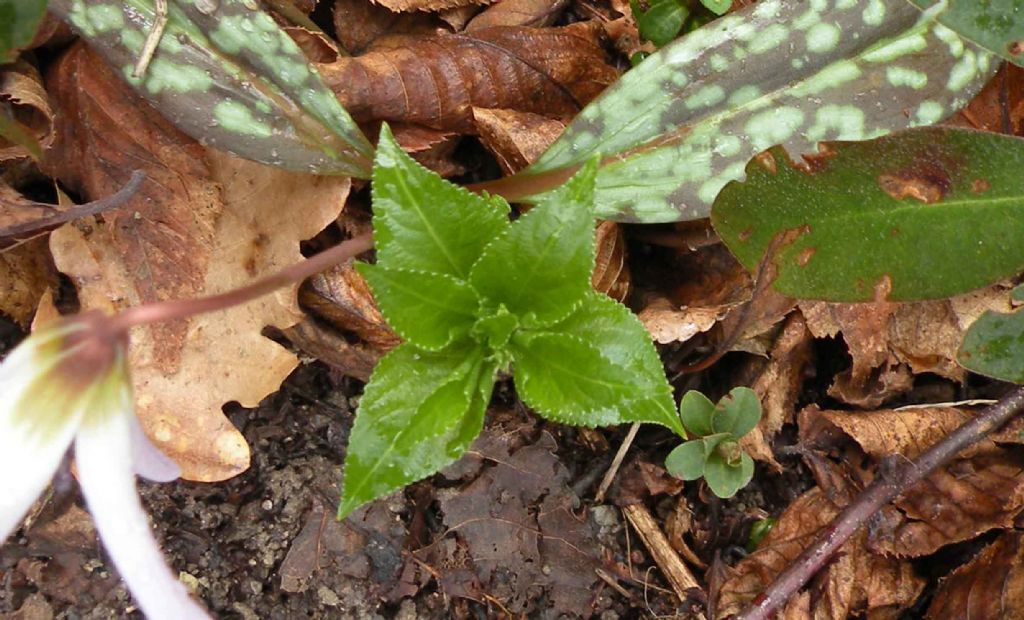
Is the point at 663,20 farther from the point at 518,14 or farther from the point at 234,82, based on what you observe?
the point at 234,82

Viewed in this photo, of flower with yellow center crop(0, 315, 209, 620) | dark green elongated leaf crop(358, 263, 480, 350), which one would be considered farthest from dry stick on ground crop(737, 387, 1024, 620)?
flower with yellow center crop(0, 315, 209, 620)

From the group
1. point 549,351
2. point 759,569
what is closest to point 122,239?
point 549,351

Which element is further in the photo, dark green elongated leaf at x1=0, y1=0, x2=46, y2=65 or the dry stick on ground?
the dry stick on ground

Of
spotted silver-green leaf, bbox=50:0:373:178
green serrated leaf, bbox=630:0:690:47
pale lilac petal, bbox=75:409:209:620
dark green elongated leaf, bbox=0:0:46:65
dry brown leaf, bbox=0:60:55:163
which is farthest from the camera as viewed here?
green serrated leaf, bbox=630:0:690:47

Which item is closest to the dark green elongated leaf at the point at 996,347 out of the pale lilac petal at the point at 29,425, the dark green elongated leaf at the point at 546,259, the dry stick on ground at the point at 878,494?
the dry stick on ground at the point at 878,494

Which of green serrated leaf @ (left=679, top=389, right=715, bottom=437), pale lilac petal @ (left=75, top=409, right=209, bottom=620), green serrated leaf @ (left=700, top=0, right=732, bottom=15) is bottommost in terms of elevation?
green serrated leaf @ (left=679, top=389, right=715, bottom=437)

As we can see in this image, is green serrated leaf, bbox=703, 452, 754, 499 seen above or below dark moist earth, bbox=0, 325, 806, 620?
above

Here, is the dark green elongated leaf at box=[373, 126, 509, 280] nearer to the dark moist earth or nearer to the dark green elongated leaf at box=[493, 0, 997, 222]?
the dark green elongated leaf at box=[493, 0, 997, 222]

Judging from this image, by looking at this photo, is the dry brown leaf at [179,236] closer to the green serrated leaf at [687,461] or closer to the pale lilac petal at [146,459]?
the pale lilac petal at [146,459]
